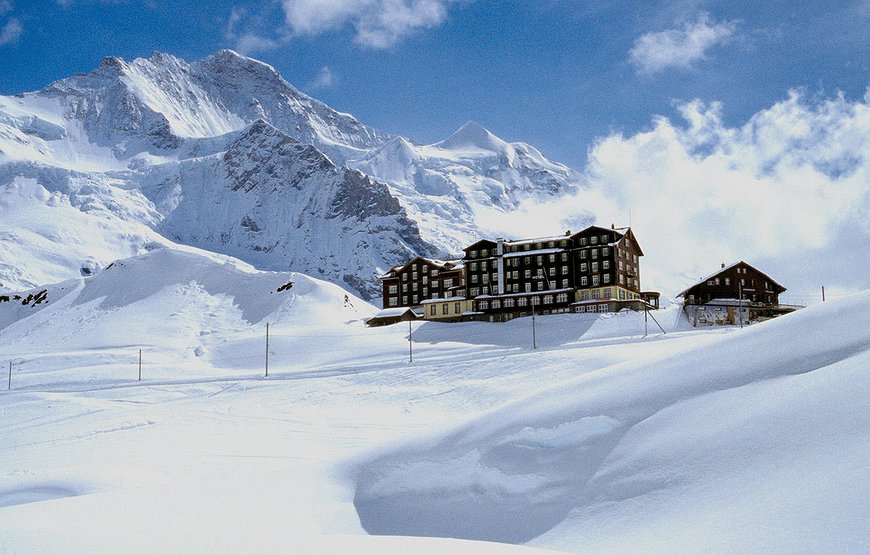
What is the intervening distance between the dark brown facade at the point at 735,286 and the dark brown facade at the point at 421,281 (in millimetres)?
36549

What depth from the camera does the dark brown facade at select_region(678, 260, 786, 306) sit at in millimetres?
78438

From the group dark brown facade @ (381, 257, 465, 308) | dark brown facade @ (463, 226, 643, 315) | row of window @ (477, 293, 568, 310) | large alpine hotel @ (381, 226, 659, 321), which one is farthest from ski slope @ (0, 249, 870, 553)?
dark brown facade @ (381, 257, 465, 308)

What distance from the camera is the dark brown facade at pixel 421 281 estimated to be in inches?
4365

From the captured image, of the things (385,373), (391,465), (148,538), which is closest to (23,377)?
(385,373)

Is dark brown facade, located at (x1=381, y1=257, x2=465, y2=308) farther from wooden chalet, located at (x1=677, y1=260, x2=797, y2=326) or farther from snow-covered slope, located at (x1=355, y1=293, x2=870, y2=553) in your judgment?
snow-covered slope, located at (x1=355, y1=293, x2=870, y2=553)

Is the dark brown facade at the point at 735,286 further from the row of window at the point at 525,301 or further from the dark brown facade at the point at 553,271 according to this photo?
the row of window at the point at 525,301

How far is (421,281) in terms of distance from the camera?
114 metres

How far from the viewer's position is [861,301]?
13.7m

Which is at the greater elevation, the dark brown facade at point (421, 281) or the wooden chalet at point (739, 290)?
the dark brown facade at point (421, 281)

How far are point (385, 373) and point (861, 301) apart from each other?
3883 centimetres

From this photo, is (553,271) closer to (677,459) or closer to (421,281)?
(421,281)

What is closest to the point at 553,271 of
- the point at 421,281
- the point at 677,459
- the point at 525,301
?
the point at 525,301

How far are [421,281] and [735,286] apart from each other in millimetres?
47555

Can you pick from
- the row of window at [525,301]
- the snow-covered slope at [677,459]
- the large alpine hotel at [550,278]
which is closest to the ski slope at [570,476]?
the snow-covered slope at [677,459]
